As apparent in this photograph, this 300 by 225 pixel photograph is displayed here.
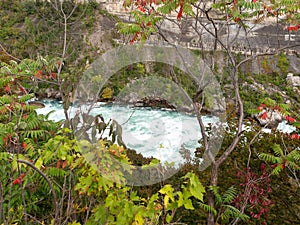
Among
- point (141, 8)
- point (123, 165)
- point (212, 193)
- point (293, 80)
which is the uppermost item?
point (141, 8)

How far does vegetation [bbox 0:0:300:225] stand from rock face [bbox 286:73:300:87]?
12.6 metres

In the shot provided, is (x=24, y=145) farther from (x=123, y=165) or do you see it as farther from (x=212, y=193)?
(x=212, y=193)

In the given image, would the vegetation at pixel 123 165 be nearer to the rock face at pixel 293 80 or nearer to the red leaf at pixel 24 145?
the red leaf at pixel 24 145

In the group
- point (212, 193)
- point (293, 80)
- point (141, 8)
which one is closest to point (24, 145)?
point (212, 193)

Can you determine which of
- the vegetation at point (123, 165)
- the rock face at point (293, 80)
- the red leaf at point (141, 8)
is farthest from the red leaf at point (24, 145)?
the rock face at point (293, 80)

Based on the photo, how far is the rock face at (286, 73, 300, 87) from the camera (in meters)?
18.1

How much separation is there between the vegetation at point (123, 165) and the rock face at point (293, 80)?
12558 mm

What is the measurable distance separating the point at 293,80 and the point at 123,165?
18027 mm

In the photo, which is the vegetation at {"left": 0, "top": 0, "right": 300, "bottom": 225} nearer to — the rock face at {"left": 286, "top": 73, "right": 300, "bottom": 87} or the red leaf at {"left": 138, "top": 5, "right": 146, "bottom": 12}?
the red leaf at {"left": 138, "top": 5, "right": 146, "bottom": 12}

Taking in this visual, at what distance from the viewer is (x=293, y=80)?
18359 millimetres

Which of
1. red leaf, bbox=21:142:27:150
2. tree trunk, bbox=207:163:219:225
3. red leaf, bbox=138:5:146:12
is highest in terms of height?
red leaf, bbox=138:5:146:12

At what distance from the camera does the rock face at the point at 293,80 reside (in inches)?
712

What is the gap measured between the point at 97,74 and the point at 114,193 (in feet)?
5.85

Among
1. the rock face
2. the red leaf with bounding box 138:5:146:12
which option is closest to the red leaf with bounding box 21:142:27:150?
the red leaf with bounding box 138:5:146:12
